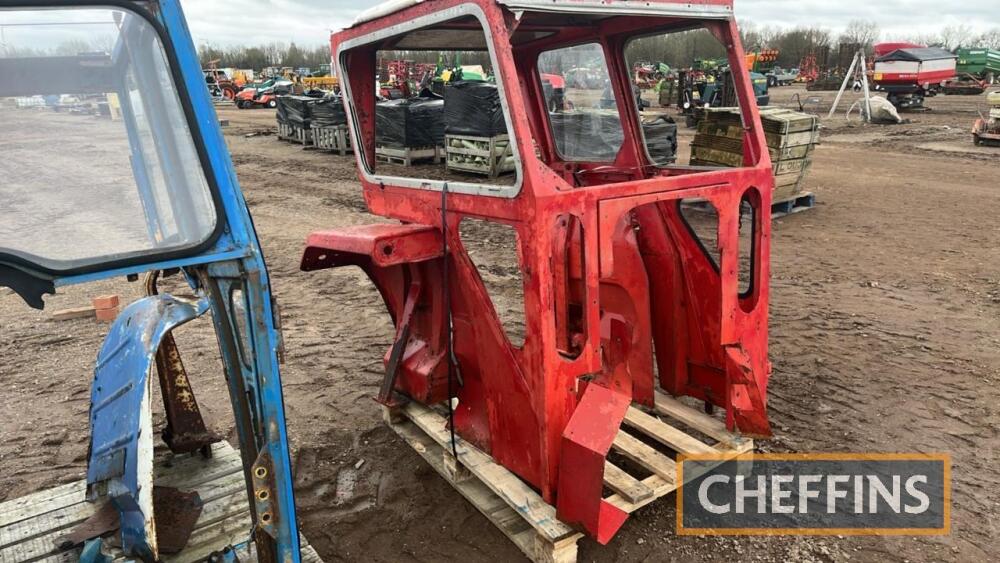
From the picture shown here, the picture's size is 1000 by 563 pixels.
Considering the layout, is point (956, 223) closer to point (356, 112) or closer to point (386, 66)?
point (356, 112)

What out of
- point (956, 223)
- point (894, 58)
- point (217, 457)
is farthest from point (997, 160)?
point (217, 457)

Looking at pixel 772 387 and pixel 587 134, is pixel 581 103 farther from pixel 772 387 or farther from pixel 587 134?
pixel 772 387

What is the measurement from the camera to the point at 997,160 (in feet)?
40.6

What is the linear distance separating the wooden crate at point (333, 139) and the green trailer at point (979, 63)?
2617 cm

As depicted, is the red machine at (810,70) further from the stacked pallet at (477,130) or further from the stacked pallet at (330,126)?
the stacked pallet at (477,130)

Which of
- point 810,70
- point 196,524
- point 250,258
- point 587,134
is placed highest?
point 810,70

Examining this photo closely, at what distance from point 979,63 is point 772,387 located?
31.3 meters

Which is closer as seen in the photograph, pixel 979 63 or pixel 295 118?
pixel 295 118

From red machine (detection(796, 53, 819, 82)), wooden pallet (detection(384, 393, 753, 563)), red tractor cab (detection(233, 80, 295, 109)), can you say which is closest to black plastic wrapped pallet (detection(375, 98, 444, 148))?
wooden pallet (detection(384, 393, 753, 563))

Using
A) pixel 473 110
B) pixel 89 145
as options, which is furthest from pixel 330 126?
pixel 89 145

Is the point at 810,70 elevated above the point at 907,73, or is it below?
above

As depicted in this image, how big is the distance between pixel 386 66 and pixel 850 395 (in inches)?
1153

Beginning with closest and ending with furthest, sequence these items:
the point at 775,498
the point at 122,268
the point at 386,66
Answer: the point at 122,268 < the point at 775,498 < the point at 386,66

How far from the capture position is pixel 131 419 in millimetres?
2012
